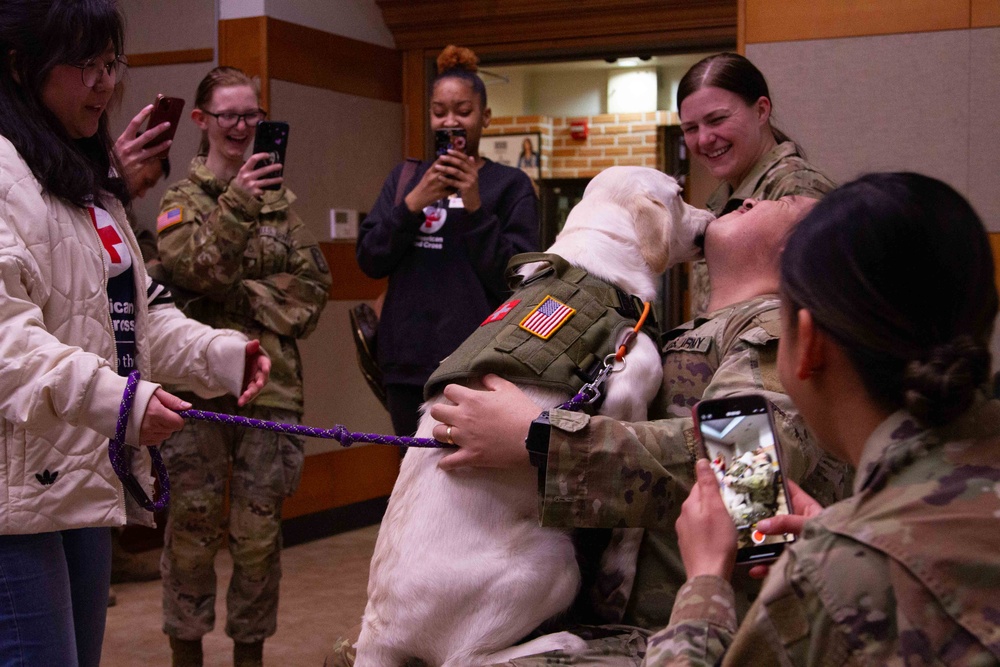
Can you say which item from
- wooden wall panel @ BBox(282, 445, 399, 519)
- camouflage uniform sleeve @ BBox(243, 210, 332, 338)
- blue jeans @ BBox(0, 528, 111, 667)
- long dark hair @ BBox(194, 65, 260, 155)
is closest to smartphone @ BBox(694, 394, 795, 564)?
blue jeans @ BBox(0, 528, 111, 667)

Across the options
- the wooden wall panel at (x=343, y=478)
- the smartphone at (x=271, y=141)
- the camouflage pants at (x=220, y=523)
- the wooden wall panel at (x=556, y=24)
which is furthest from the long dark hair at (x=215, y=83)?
the wooden wall panel at (x=556, y=24)

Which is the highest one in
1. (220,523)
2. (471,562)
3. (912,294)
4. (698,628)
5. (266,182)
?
(266,182)

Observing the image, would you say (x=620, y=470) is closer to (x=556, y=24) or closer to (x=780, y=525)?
(x=780, y=525)

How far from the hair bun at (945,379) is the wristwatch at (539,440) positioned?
719mm

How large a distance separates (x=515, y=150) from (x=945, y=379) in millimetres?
6494

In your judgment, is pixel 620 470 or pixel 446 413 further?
pixel 446 413

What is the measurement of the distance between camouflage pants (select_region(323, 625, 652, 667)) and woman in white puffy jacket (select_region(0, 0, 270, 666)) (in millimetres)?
706

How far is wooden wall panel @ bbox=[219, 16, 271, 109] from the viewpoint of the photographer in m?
4.70

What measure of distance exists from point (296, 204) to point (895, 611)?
4316 millimetres

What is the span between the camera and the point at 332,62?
5.07 metres

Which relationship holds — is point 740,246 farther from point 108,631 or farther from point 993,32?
point 108,631

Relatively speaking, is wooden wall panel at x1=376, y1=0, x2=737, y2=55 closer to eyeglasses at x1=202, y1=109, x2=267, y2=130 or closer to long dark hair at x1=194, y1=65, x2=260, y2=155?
long dark hair at x1=194, y1=65, x2=260, y2=155

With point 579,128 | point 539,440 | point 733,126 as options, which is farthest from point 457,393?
point 579,128

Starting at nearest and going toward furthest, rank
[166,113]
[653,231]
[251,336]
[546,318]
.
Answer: [546,318]
[653,231]
[166,113]
[251,336]
